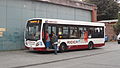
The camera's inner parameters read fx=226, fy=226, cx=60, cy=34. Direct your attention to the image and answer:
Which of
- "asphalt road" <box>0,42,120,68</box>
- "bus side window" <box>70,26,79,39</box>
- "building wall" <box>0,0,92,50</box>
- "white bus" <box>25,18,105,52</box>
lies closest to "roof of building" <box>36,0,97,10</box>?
"building wall" <box>0,0,92,50</box>

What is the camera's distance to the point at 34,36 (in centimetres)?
1764

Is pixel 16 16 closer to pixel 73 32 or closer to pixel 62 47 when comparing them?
pixel 62 47

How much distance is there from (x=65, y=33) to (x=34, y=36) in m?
2.96

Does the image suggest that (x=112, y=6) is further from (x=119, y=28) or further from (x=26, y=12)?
(x=26, y=12)

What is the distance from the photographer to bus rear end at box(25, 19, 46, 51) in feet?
56.4

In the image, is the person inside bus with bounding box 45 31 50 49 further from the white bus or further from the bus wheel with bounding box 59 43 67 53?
the bus wheel with bounding box 59 43 67 53

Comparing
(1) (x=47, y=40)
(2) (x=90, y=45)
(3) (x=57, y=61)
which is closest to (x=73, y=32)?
(2) (x=90, y=45)

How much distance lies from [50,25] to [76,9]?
11.3m

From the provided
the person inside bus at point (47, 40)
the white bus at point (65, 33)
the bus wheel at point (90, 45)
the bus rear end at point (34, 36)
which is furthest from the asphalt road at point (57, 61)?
the bus wheel at point (90, 45)

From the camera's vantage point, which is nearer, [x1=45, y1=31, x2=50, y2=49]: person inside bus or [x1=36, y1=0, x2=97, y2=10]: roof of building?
[x1=45, y1=31, x2=50, y2=49]: person inside bus

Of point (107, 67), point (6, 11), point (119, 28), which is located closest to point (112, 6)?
point (119, 28)

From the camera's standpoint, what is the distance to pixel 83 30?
21172mm

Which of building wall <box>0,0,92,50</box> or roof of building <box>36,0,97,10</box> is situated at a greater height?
roof of building <box>36,0,97,10</box>

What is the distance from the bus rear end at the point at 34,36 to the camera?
1720 centimetres
